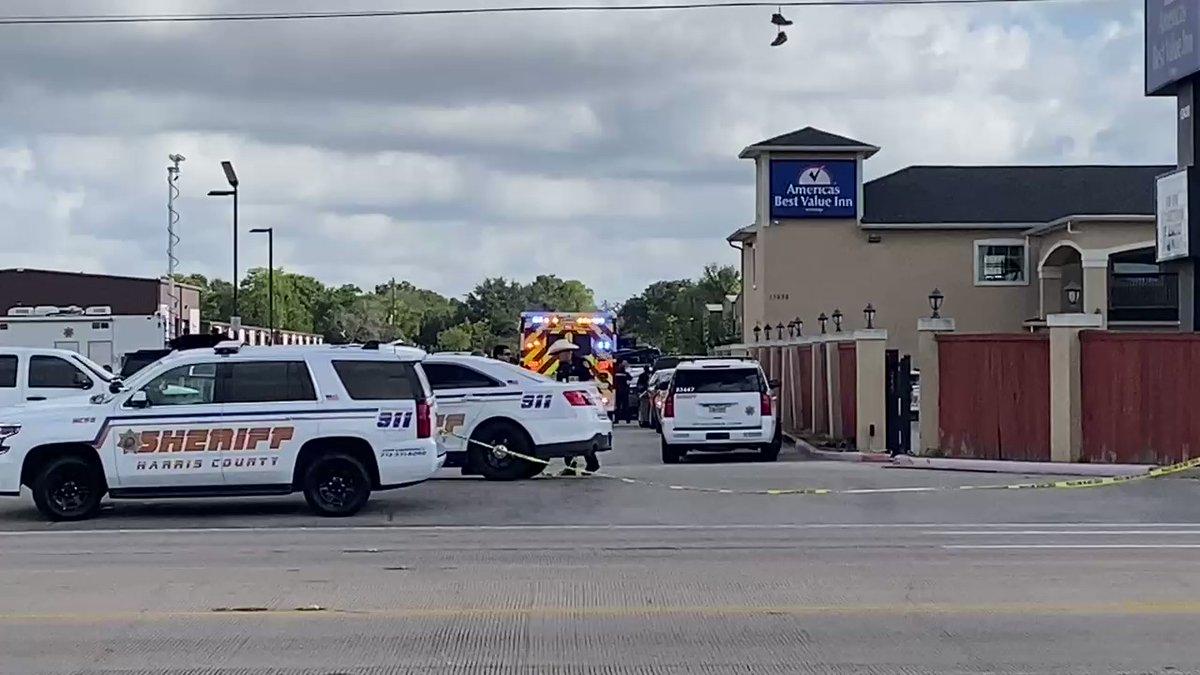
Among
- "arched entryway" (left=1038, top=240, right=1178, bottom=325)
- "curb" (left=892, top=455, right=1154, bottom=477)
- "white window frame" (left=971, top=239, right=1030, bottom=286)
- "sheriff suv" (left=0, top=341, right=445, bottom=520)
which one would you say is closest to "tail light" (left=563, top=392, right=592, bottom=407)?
"sheriff suv" (left=0, top=341, right=445, bottom=520)

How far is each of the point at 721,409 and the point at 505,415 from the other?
246 inches

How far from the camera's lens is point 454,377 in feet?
71.3

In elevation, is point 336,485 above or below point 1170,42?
below

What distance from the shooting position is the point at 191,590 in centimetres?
1212

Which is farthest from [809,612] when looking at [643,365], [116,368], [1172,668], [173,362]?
[643,365]

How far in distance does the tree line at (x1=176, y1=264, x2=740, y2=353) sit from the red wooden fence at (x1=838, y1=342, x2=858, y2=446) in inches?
1641

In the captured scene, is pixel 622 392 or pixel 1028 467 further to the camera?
pixel 622 392

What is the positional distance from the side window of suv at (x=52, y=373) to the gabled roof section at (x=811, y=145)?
3031 cm

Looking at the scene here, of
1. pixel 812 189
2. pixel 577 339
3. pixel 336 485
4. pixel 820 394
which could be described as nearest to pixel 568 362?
pixel 577 339

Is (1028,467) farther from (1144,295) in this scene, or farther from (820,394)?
(1144,295)

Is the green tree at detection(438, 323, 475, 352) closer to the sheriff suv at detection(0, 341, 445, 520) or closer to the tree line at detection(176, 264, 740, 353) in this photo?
the tree line at detection(176, 264, 740, 353)

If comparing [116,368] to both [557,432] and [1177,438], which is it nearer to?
[557,432]

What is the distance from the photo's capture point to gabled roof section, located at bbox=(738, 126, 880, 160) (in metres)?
52.4

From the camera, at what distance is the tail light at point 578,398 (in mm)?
21609
